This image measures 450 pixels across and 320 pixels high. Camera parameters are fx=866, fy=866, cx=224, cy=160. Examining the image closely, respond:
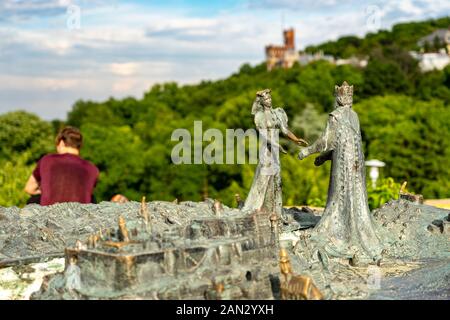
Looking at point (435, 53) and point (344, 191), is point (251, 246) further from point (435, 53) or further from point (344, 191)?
point (435, 53)

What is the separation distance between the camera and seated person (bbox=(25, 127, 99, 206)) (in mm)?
14680

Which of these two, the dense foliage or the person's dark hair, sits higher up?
the dense foliage

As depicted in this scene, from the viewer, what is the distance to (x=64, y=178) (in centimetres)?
1492

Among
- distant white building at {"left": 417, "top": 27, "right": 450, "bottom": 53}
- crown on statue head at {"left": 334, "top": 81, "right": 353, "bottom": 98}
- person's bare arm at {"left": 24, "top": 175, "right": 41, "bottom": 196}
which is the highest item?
distant white building at {"left": 417, "top": 27, "right": 450, "bottom": 53}

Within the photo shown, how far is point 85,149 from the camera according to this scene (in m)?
54.0

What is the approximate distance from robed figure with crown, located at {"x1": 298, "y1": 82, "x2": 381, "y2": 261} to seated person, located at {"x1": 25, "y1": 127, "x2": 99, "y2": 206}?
3970mm

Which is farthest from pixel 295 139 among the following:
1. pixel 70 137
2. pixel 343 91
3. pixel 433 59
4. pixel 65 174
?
pixel 433 59

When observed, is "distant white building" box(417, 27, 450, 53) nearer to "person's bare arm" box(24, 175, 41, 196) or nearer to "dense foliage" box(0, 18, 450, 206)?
"dense foliage" box(0, 18, 450, 206)

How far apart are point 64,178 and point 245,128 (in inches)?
1764

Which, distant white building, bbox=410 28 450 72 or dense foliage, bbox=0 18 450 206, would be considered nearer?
dense foliage, bbox=0 18 450 206

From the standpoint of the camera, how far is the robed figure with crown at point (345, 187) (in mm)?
13133

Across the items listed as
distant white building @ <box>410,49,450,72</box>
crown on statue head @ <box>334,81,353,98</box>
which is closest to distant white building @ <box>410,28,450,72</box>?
distant white building @ <box>410,49,450,72</box>

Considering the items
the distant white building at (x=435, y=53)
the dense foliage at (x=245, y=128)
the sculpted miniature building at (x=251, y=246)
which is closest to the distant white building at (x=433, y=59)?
the distant white building at (x=435, y=53)
